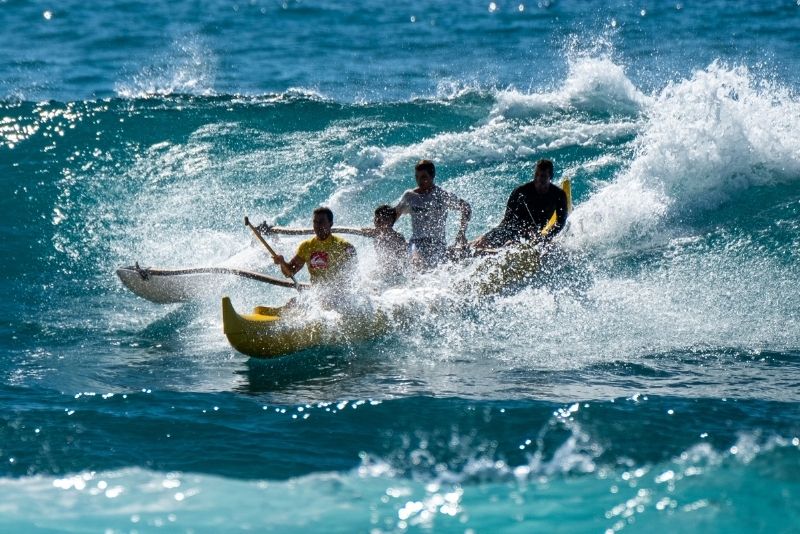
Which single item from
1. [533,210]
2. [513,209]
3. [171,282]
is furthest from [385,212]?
[171,282]

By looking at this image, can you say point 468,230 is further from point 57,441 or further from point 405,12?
point 405,12

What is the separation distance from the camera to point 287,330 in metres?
8.79

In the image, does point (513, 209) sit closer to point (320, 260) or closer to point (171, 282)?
point (320, 260)

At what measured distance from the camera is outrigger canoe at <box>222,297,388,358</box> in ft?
28.2

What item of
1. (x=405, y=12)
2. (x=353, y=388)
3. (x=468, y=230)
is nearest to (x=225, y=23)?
(x=405, y=12)

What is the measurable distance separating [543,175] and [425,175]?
1.43m

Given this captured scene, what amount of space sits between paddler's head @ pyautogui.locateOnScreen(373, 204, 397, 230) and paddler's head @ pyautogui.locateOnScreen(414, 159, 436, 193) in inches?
23.8

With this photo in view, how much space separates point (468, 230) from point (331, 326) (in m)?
3.80

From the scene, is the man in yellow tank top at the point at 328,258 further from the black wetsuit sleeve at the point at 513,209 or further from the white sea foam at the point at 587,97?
the white sea foam at the point at 587,97

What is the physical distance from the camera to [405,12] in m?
25.4

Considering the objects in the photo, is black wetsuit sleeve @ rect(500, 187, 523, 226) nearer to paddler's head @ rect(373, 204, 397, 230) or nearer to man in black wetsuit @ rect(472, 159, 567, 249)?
man in black wetsuit @ rect(472, 159, 567, 249)

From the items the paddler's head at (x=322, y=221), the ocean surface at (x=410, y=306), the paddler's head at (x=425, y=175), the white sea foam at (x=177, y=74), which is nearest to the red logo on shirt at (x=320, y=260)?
the paddler's head at (x=322, y=221)

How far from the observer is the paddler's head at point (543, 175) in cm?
1091

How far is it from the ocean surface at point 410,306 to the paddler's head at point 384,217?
0.66m
